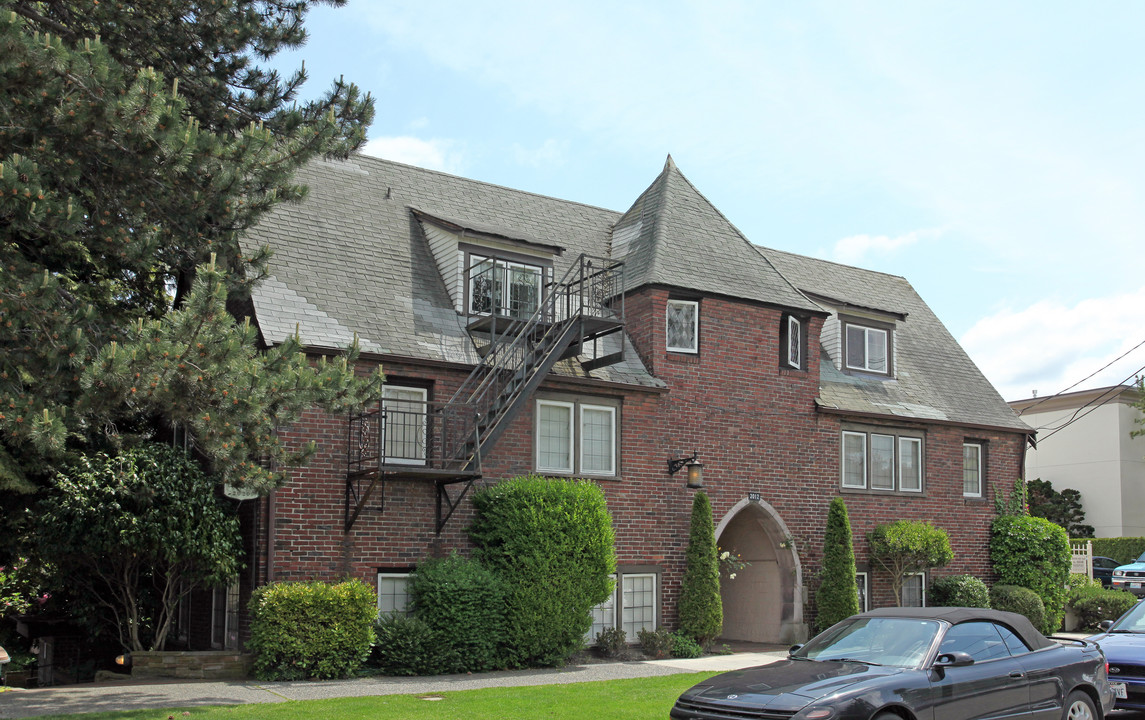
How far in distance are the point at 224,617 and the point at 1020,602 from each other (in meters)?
16.0

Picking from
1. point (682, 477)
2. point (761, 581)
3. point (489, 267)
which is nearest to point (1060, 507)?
point (761, 581)

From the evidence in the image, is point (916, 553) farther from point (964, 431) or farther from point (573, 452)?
point (573, 452)

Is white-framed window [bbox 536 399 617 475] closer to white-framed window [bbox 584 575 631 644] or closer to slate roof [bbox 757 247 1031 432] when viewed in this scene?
white-framed window [bbox 584 575 631 644]

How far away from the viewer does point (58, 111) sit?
10.6 meters

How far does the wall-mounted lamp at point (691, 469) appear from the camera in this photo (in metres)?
18.6

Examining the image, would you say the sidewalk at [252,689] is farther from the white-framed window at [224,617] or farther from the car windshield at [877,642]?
the car windshield at [877,642]

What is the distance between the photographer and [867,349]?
77.2ft

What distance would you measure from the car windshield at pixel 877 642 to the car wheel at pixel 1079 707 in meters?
1.70

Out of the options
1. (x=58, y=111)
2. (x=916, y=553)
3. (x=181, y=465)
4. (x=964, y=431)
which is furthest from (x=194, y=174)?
(x=964, y=431)

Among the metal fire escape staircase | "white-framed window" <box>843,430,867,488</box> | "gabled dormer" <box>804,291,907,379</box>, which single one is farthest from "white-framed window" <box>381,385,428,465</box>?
"gabled dormer" <box>804,291,907,379</box>

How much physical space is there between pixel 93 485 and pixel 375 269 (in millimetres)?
6099

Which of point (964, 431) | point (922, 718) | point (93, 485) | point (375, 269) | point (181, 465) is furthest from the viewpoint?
point (964, 431)

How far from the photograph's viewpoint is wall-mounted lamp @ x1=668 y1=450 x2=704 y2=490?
18.6 metres

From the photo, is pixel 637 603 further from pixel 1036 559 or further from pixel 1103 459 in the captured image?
pixel 1103 459
